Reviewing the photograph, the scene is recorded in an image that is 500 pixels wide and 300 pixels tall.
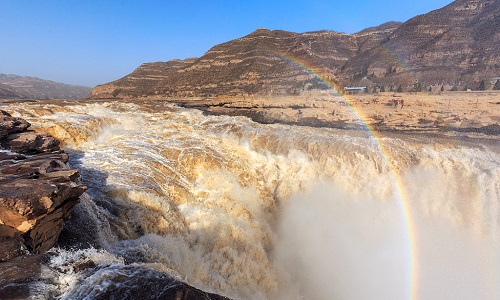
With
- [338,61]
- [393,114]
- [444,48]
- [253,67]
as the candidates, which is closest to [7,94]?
[253,67]

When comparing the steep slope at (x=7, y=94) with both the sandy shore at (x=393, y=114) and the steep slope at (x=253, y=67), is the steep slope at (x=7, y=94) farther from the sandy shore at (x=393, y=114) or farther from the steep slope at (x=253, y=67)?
the sandy shore at (x=393, y=114)

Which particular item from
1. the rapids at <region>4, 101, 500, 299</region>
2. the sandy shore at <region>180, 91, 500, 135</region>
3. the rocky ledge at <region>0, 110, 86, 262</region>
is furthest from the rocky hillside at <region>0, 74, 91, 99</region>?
the rocky ledge at <region>0, 110, 86, 262</region>

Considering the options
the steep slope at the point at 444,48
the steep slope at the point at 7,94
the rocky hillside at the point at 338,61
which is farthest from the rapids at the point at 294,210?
the steep slope at the point at 7,94

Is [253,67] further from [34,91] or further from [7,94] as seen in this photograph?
[34,91]

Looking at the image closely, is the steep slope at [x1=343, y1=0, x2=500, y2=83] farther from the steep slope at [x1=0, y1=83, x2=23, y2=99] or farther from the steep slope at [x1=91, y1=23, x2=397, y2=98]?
the steep slope at [x1=0, y1=83, x2=23, y2=99]

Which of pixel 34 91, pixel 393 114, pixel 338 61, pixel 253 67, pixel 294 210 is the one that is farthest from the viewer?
pixel 34 91

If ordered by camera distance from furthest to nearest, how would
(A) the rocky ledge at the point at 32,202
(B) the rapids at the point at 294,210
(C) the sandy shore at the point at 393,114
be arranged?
(C) the sandy shore at the point at 393,114 → (B) the rapids at the point at 294,210 → (A) the rocky ledge at the point at 32,202
